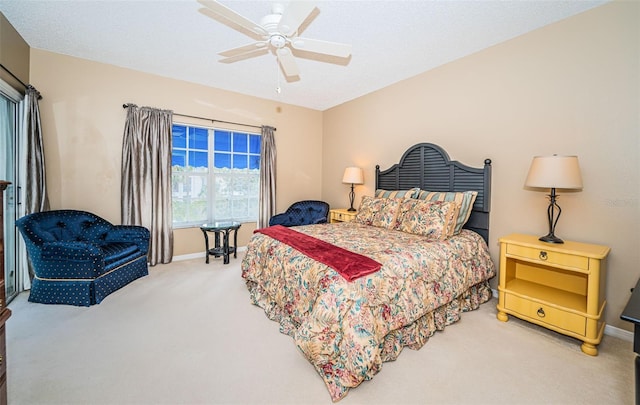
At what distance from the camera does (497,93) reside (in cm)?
308

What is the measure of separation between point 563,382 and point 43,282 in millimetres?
4560

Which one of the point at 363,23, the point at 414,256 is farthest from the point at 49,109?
the point at 414,256

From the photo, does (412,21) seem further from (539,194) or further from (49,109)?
(49,109)

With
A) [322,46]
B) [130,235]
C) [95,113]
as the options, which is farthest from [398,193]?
[95,113]

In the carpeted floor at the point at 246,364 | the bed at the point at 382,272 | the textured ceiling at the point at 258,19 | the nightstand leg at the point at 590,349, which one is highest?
the textured ceiling at the point at 258,19

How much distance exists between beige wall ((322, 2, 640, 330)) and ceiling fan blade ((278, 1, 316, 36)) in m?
2.25

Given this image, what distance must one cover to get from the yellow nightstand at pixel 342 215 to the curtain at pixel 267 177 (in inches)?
43.9

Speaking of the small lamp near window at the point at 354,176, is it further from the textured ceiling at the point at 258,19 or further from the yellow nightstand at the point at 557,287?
the yellow nightstand at the point at 557,287

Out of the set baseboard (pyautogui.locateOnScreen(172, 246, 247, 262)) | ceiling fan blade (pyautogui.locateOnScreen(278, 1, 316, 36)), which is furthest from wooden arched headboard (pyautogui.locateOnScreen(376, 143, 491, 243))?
baseboard (pyautogui.locateOnScreen(172, 246, 247, 262))

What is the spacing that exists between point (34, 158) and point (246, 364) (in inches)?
134

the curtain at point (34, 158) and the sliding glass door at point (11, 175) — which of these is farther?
the curtain at point (34, 158)

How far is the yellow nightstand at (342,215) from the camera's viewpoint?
14.9 ft

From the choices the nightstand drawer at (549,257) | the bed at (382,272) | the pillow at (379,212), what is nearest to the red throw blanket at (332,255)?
the bed at (382,272)

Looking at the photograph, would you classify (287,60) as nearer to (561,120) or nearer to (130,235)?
(561,120)
